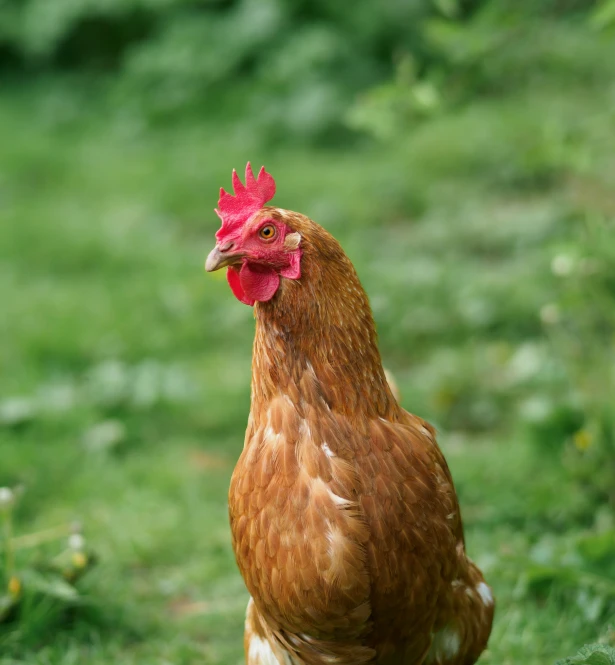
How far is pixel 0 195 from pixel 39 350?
11.3 ft

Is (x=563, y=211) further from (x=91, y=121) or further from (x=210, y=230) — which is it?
(x=91, y=121)

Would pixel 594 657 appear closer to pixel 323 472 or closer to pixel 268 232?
pixel 323 472

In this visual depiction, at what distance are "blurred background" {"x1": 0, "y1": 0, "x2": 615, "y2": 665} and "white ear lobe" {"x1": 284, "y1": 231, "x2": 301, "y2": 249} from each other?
3.32ft

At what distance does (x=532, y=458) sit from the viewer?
4.35 meters

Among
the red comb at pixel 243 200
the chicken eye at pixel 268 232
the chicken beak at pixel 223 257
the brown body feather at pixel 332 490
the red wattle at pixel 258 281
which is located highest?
the red comb at pixel 243 200

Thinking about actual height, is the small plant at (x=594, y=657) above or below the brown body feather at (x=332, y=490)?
below

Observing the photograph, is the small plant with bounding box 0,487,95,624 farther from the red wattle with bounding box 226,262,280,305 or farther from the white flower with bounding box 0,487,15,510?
the red wattle with bounding box 226,262,280,305

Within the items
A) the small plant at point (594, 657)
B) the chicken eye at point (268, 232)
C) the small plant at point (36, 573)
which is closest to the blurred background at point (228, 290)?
the small plant at point (36, 573)

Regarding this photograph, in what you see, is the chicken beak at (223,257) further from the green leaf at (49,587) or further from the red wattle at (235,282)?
the green leaf at (49,587)

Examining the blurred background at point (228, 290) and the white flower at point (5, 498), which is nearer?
the white flower at point (5, 498)

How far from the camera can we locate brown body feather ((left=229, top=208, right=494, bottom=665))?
2.24m

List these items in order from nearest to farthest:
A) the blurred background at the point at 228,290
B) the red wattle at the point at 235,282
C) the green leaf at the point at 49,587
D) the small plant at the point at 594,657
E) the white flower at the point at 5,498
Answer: the small plant at the point at 594,657 < the red wattle at the point at 235,282 < the white flower at the point at 5,498 < the green leaf at the point at 49,587 < the blurred background at the point at 228,290

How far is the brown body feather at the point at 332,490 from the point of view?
224cm

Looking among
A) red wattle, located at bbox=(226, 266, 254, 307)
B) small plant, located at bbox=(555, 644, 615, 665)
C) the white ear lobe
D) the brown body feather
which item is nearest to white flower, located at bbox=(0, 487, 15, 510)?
the brown body feather
